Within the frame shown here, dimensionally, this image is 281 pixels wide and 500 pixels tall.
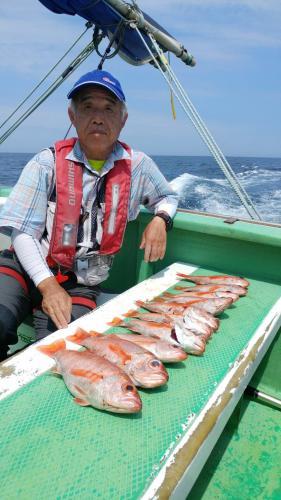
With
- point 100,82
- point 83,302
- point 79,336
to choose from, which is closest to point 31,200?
point 83,302

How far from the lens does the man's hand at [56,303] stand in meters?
1.99

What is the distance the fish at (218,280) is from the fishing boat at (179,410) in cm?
6

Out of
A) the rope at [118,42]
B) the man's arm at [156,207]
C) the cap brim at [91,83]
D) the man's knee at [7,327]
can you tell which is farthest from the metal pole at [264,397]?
the rope at [118,42]

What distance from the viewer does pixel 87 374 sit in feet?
4.56

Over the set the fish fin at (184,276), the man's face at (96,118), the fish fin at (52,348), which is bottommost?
the fish fin at (52,348)

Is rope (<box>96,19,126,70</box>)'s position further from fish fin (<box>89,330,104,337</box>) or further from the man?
fish fin (<box>89,330,104,337</box>)

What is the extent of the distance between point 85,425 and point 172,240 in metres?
1.98

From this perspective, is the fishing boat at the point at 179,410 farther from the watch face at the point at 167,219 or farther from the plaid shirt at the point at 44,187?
the plaid shirt at the point at 44,187

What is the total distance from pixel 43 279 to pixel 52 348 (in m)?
0.55

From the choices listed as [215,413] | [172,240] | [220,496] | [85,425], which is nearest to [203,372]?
[215,413]

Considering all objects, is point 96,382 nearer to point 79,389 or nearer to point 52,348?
point 79,389

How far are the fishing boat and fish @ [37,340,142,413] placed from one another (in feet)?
0.13

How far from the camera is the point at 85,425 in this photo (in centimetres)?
124

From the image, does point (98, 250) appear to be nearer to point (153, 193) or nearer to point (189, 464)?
point (153, 193)
